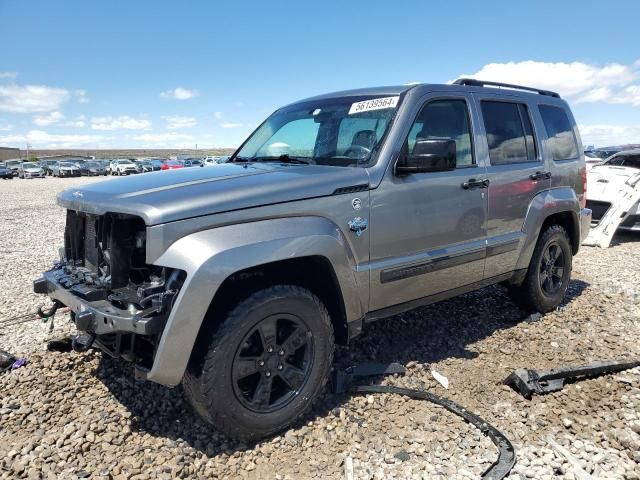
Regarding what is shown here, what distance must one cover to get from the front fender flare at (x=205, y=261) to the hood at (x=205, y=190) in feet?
0.46

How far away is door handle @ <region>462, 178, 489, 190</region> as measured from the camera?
3.65 m

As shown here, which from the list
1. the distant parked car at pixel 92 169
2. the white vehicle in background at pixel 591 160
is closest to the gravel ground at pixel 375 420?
the white vehicle in background at pixel 591 160

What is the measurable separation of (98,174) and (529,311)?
160ft

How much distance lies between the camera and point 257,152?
4.05 m

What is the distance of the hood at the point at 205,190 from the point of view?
2492mm

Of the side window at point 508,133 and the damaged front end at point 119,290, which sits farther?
the side window at point 508,133

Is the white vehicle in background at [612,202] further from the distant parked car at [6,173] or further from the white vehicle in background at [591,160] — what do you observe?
the distant parked car at [6,173]

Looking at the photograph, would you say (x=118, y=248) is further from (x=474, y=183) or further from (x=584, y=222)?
(x=584, y=222)

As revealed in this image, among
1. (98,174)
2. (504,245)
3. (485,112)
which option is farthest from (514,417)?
(98,174)

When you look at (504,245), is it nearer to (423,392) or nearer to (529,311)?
(529,311)

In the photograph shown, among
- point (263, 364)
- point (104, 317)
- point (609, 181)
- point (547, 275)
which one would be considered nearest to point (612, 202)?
point (609, 181)

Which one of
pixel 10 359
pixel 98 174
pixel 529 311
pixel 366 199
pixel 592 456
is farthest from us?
pixel 98 174

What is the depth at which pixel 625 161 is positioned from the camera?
32.9 feet

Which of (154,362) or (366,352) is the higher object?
(154,362)
